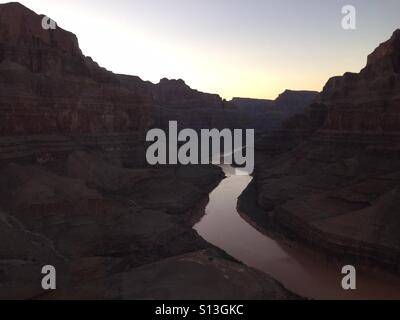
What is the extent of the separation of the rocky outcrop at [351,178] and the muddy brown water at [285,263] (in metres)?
1.30

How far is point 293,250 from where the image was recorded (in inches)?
1369

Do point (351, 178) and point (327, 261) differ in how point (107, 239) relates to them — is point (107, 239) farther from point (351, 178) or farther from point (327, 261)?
point (351, 178)

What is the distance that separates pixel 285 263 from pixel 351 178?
14.7m

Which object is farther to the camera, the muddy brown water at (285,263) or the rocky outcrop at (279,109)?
the rocky outcrop at (279,109)

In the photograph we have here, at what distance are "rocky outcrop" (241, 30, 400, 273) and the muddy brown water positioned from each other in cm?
130

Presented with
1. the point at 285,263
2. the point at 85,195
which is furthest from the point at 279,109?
the point at 285,263

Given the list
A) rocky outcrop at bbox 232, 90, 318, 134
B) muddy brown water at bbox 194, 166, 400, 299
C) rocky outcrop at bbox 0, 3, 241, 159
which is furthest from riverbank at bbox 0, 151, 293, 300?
rocky outcrop at bbox 232, 90, 318, 134

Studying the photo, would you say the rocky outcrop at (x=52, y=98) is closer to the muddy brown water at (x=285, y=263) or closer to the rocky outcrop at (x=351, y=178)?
the muddy brown water at (x=285, y=263)

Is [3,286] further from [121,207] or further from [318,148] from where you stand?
[318,148]

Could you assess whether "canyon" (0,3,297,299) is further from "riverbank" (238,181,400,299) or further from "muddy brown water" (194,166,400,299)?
"riverbank" (238,181,400,299)

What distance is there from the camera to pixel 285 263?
32375 millimetres

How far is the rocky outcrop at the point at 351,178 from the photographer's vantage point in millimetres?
30484

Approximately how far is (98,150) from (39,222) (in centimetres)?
1767

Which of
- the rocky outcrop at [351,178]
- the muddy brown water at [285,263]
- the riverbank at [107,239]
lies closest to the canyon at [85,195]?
the riverbank at [107,239]
